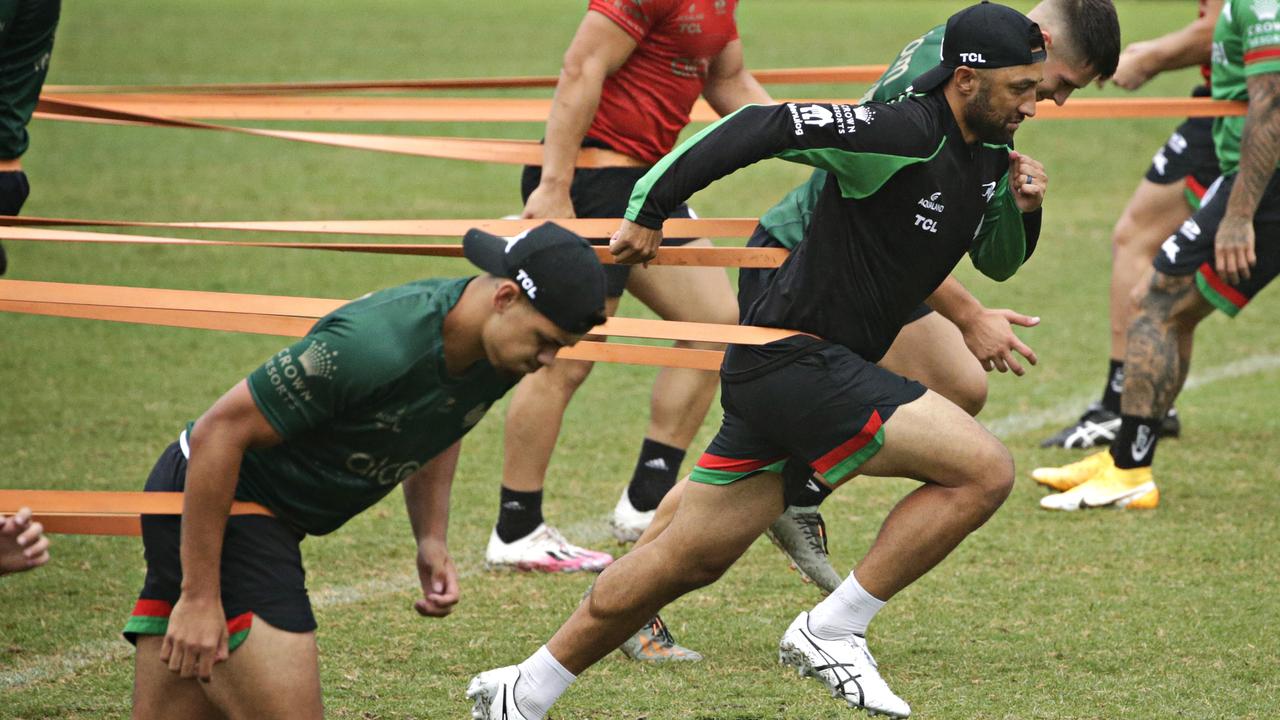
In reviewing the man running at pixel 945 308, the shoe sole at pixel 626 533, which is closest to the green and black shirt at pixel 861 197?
the man running at pixel 945 308

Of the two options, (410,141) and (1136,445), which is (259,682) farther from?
(1136,445)

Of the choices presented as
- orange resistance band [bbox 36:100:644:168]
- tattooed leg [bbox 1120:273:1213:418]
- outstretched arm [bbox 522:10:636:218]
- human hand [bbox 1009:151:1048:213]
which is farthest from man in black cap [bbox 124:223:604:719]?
tattooed leg [bbox 1120:273:1213:418]

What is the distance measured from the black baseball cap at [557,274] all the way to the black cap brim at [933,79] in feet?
4.17

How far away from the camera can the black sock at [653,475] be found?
6.18 m

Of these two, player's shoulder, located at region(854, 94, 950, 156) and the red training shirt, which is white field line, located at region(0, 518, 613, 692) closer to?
the red training shirt

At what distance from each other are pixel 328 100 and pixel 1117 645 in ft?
12.6

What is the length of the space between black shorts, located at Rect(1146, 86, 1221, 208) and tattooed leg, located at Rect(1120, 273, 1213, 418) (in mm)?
961

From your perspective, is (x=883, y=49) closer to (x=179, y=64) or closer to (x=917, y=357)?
(x=179, y=64)

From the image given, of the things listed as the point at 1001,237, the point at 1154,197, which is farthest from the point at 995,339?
the point at 1154,197

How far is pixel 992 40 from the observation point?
4.02m

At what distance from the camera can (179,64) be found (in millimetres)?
19562

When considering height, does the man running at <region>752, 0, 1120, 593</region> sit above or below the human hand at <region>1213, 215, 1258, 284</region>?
above

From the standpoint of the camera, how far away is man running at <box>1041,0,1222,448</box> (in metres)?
7.51

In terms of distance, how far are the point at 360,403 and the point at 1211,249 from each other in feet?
14.6
